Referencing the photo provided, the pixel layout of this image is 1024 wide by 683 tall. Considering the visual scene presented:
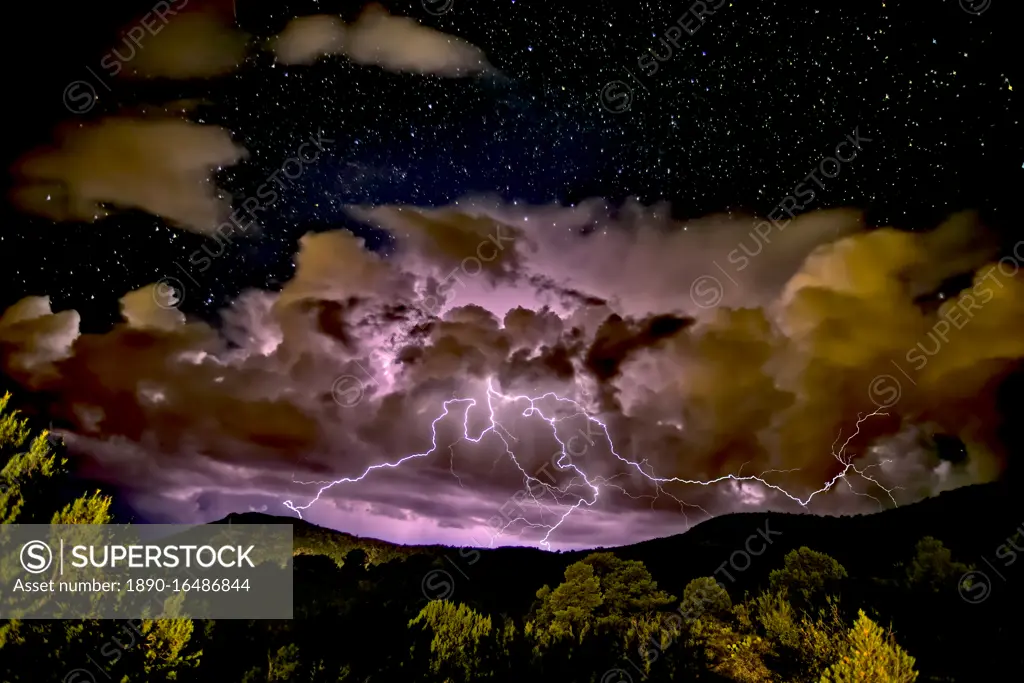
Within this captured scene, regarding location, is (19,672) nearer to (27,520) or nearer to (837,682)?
(27,520)

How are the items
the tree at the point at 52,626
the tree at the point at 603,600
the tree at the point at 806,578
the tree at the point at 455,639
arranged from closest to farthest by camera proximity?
the tree at the point at 52,626 < the tree at the point at 455,639 < the tree at the point at 806,578 < the tree at the point at 603,600

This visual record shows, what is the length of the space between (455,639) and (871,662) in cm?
1349

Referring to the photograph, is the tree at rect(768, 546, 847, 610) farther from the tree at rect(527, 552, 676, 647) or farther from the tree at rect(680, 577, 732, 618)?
the tree at rect(527, 552, 676, 647)

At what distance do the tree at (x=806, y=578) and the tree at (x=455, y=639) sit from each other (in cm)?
1996

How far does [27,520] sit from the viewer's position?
979 cm

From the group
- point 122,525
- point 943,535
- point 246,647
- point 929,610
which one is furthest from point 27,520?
point 943,535

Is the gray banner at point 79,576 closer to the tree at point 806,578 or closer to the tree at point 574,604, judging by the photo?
the tree at point 574,604

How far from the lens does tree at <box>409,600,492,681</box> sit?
17.6 m

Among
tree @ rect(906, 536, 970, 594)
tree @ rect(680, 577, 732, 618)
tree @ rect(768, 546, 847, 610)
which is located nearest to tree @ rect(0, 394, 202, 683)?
tree @ rect(680, 577, 732, 618)

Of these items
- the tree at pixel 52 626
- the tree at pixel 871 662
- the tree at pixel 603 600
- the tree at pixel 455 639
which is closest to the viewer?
the tree at pixel 52 626

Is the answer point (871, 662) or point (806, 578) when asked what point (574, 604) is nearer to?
point (806, 578)

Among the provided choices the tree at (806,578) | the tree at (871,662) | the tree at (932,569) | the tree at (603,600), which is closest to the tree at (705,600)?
the tree at (603,600)

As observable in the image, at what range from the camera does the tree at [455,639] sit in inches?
695

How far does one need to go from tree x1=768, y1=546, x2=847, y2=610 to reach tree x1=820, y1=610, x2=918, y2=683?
17.4 metres
